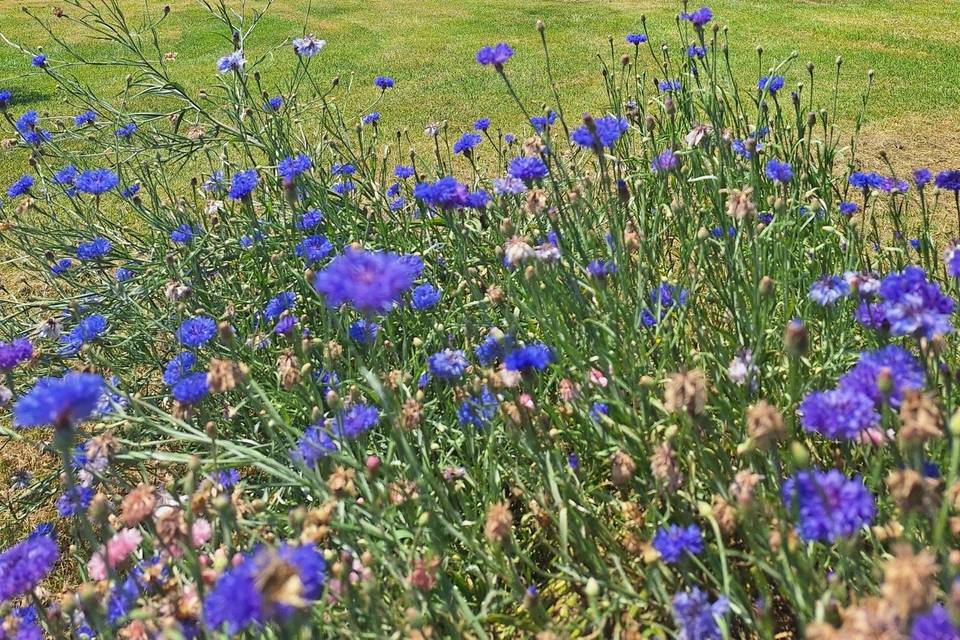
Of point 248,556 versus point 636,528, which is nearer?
point 248,556

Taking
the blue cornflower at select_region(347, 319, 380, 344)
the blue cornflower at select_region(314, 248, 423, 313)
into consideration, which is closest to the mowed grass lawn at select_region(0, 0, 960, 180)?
the blue cornflower at select_region(347, 319, 380, 344)

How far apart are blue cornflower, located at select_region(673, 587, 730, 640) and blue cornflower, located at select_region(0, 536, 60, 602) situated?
1.30m

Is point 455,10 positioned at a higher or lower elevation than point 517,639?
higher

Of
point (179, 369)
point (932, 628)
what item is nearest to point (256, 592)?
point (932, 628)

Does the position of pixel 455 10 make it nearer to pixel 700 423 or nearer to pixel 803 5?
pixel 803 5

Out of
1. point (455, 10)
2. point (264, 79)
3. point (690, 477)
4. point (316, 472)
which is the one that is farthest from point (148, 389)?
point (455, 10)

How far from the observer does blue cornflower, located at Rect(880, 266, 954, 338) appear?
1.34m

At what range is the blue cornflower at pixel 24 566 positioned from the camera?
1569 mm

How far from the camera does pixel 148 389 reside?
3.34 metres

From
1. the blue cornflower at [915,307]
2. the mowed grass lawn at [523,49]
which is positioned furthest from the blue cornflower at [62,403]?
the mowed grass lawn at [523,49]

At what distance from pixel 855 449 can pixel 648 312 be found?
2.20 ft

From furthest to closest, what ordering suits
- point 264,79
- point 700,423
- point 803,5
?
point 803,5, point 264,79, point 700,423

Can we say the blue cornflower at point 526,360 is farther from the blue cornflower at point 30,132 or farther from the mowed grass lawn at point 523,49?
the mowed grass lawn at point 523,49

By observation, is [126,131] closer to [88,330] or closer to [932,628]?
[88,330]
